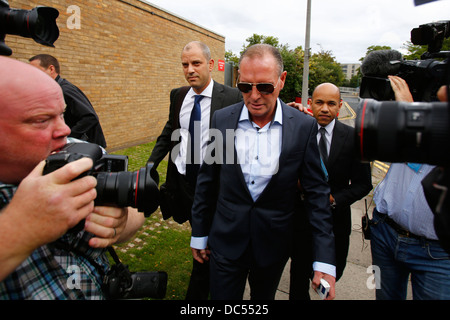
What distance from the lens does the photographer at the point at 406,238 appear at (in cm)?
164

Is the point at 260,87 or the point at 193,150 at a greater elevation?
the point at 260,87

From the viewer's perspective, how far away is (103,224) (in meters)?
1.15

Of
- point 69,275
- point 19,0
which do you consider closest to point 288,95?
point 19,0

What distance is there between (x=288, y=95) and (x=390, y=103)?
20.8 metres

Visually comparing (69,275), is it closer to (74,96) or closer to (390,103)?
(390,103)

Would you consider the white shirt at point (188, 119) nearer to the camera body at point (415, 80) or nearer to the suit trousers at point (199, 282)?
the suit trousers at point (199, 282)

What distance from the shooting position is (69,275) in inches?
43.1

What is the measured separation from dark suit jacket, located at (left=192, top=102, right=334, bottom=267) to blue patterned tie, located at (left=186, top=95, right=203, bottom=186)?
2.85ft

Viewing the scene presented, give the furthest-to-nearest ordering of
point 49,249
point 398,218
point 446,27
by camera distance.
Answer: point 398,218 → point 446,27 → point 49,249

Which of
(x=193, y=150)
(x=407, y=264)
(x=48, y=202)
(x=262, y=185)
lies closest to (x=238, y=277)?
(x=262, y=185)

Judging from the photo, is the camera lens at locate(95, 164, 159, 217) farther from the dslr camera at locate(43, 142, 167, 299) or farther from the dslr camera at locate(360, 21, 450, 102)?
the dslr camera at locate(360, 21, 450, 102)

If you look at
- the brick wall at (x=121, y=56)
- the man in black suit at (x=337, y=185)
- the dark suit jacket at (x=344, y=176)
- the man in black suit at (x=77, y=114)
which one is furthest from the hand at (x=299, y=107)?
the brick wall at (x=121, y=56)

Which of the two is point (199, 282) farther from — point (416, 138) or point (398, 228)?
point (416, 138)

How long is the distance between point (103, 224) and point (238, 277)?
1.26 m
